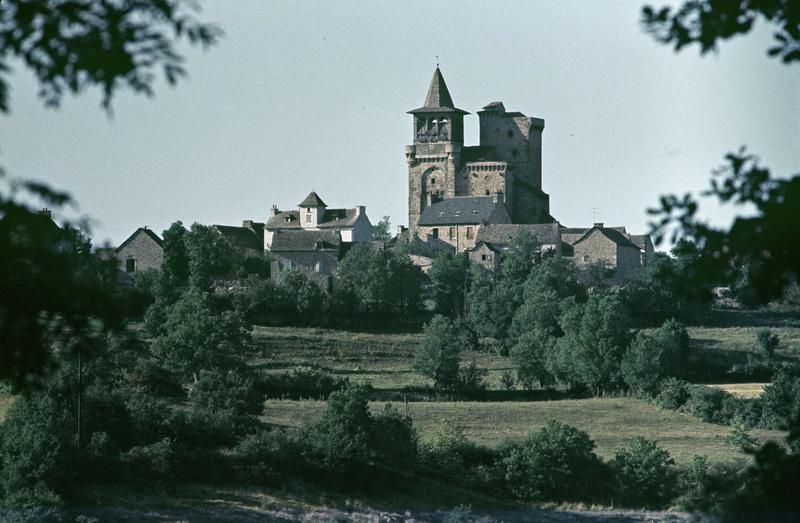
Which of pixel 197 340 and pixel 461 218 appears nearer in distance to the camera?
pixel 197 340

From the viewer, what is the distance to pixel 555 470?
41.5m

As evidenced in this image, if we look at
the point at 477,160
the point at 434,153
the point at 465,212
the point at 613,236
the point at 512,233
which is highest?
the point at 434,153

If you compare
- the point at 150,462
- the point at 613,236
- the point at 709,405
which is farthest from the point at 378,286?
the point at 150,462

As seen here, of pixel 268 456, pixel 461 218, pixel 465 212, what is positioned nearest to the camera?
pixel 268 456

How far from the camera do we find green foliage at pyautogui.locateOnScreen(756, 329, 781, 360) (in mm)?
69438

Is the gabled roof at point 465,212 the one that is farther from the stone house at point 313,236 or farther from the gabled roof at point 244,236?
the gabled roof at point 244,236

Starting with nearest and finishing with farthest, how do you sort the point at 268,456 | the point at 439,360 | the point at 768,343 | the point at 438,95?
1. the point at 268,456
2. the point at 439,360
3. the point at 768,343
4. the point at 438,95

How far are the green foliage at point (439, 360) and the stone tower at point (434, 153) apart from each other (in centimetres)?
3483

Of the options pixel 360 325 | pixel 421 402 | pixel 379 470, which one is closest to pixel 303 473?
pixel 379 470

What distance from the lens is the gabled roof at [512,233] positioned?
302ft

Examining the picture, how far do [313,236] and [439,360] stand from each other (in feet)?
96.9

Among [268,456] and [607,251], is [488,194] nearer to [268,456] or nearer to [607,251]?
[607,251]

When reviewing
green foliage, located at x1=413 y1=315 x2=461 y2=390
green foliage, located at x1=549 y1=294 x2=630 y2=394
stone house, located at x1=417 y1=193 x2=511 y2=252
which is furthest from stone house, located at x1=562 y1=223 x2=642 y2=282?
green foliage, located at x1=413 y1=315 x2=461 y2=390

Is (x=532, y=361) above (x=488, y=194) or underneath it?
underneath
